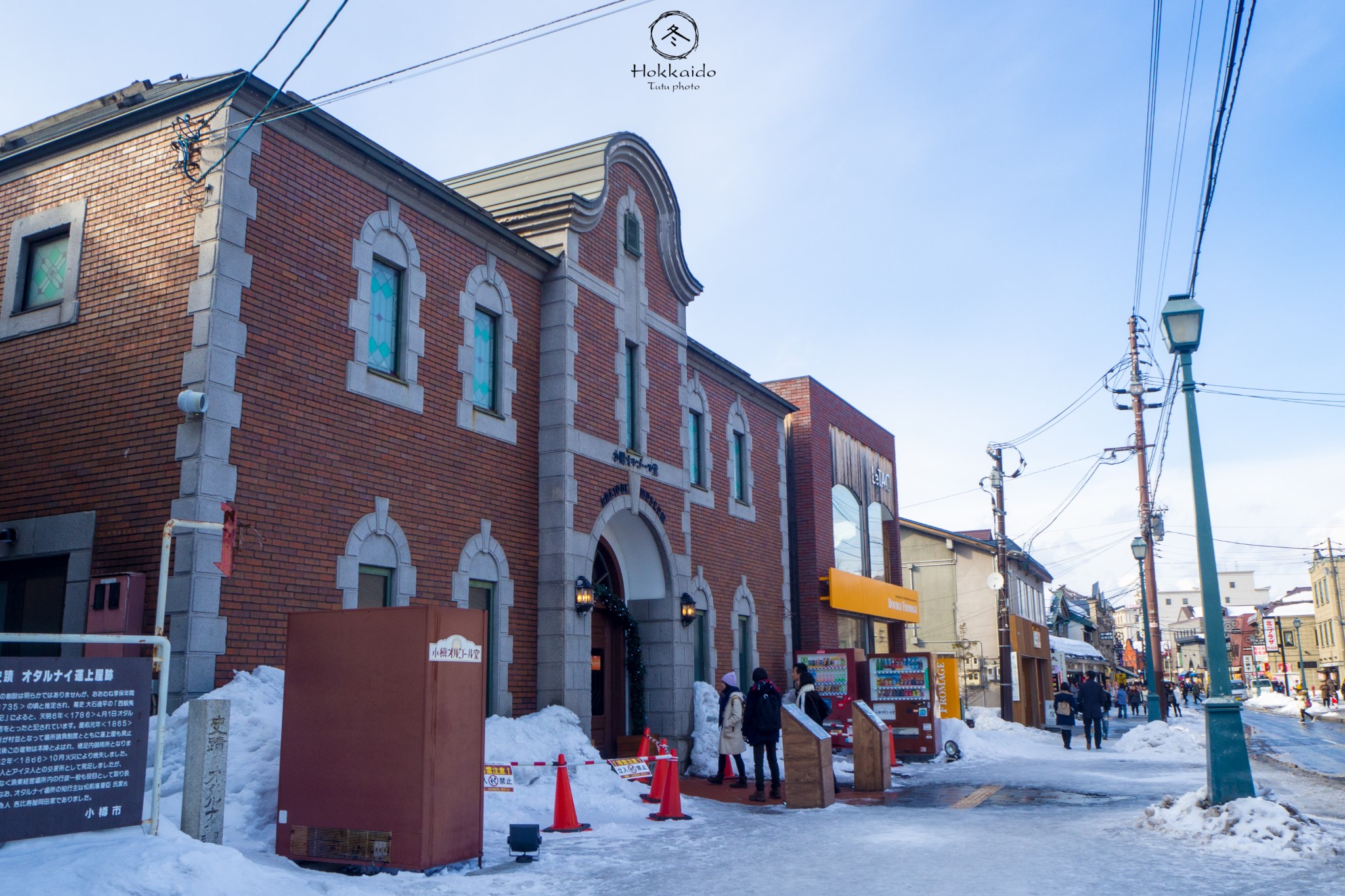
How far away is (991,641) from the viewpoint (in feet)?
131

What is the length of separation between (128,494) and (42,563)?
5.83ft

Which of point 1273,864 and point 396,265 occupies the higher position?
point 396,265

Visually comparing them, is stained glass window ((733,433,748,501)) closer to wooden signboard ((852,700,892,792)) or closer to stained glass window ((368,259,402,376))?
wooden signboard ((852,700,892,792))

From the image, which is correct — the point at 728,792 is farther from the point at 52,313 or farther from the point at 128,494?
the point at 52,313

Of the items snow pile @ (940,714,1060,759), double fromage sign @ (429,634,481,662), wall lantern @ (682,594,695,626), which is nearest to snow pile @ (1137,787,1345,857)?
double fromage sign @ (429,634,481,662)

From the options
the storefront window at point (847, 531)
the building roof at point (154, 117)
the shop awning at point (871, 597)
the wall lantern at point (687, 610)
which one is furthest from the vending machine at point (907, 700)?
the building roof at point (154, 117)

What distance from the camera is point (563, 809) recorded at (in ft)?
36.0

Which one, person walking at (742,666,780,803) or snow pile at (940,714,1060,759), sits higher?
person walking at (742,666,780,803)

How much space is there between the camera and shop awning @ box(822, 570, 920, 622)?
84.6 ft

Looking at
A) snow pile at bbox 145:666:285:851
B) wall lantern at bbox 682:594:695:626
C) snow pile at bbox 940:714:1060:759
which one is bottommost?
snow pile at bbox 940:714:1060:759

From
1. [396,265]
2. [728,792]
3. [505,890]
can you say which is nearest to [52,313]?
[396,265]

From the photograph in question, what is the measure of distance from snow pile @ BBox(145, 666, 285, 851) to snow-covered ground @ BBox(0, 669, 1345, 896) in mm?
15

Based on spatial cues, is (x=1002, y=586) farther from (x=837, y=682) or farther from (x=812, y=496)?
(x=837, y=682)

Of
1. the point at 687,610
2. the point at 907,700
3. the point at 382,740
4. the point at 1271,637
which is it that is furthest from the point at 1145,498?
the point at 1271,637
